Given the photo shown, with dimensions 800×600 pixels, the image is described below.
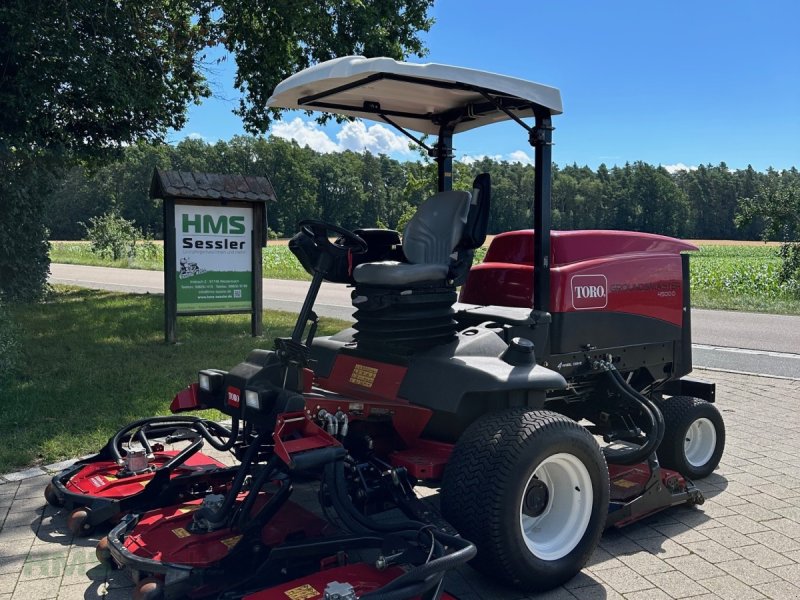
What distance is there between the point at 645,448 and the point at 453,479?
4.25 feet

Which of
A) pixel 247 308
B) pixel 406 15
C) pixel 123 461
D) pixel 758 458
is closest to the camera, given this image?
pixel 123 461

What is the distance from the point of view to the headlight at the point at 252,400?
3.21 m

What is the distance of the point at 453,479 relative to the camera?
9.96 feet

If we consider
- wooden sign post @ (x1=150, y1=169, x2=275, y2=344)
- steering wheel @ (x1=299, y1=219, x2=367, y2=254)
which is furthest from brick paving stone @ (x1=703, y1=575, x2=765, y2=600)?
wooden sign post @ (x1=150, y1=169, x2=275, y2=344)

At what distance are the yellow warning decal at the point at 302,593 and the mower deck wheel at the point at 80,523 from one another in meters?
1.47

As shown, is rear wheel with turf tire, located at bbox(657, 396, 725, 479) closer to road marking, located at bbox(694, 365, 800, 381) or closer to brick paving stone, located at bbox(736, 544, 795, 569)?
brick paving stone, located at bbox(736, 544, 795, 569)

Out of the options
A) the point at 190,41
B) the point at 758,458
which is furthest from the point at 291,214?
the point at 758,458

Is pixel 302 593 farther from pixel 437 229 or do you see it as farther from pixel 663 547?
pixel 437 229

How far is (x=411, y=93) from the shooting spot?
13.2ft

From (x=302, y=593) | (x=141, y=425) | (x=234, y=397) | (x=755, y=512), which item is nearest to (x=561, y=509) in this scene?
(x=302, y=593)

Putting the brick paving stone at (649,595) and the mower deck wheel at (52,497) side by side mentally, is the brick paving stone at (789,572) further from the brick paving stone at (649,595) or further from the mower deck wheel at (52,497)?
the mower deck wheel at (52,497)

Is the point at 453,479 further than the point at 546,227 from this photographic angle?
No

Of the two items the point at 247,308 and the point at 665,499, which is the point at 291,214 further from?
the point at 665,499

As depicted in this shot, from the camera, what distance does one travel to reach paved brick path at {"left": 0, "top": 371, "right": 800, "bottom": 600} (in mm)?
3117
